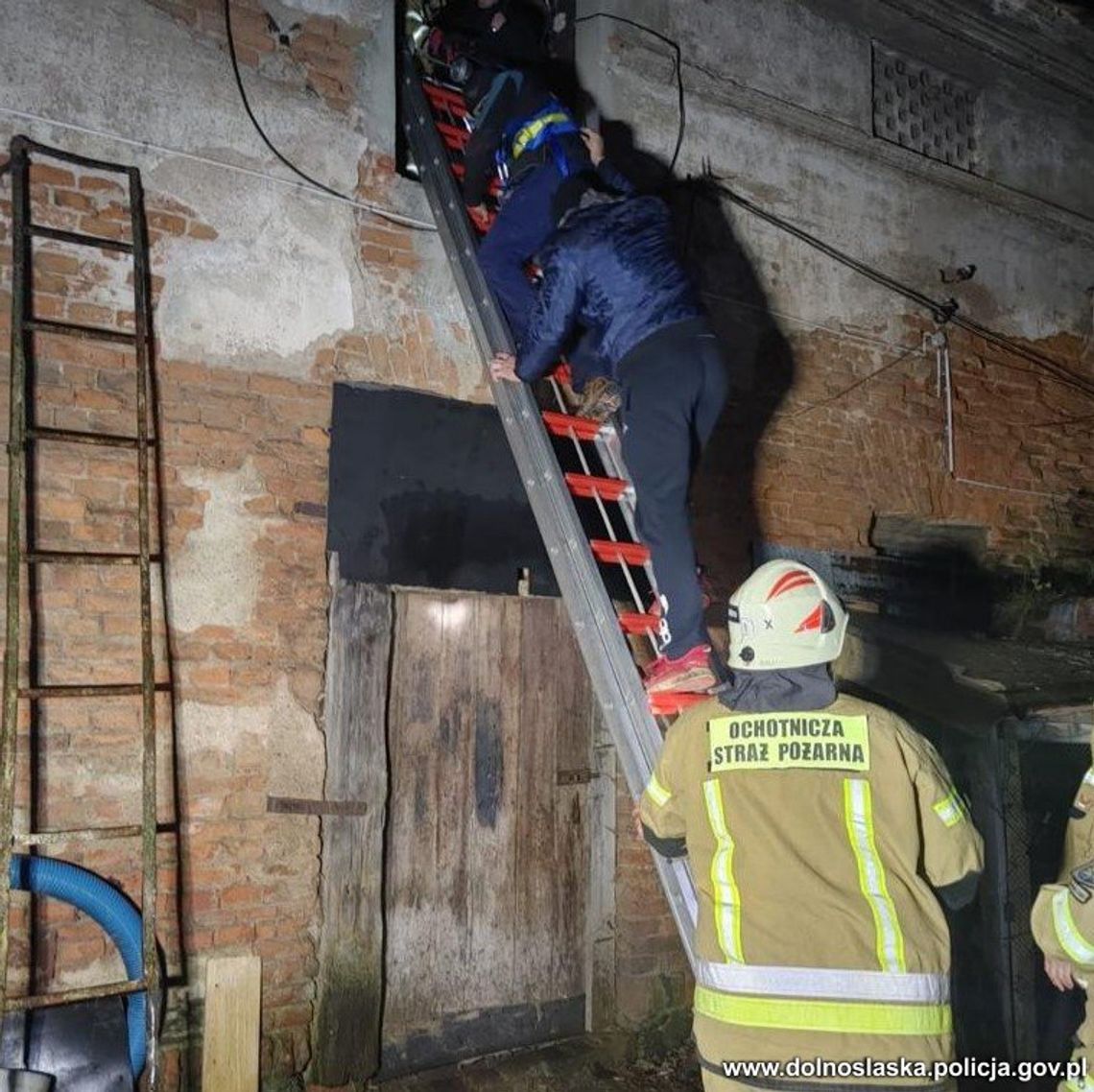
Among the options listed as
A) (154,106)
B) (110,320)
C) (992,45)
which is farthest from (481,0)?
(992,45)

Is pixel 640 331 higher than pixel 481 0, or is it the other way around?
pixel 481 0

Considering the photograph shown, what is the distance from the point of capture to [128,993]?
10.9 feet

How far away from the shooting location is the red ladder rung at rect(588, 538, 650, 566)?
310 cm

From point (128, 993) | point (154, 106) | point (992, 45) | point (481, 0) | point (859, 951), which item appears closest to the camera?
point (859, 951)

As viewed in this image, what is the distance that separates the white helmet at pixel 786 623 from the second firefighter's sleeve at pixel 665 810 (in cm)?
30

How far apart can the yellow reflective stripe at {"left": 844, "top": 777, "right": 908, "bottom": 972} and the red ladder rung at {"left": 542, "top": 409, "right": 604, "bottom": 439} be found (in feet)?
6.02

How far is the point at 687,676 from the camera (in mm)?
2723

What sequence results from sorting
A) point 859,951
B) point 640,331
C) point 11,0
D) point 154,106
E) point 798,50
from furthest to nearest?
point 798,50
point 154,106
point 11,0
point 640,331
point 859,951

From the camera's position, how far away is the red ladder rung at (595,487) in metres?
3.23

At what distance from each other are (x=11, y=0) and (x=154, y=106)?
0.60m

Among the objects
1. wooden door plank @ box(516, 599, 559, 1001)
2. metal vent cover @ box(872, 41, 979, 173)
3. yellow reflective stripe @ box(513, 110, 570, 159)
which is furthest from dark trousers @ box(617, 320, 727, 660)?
metal vent cover @ box(872, 41, 979, 173)

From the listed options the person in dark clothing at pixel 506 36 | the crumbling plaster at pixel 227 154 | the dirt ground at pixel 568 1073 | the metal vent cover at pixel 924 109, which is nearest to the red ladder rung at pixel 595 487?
the crumbling plaster at pixel 227 154

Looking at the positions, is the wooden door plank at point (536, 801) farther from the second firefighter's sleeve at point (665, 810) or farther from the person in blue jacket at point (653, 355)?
the second firefighter's sleeve at point (665, 810)

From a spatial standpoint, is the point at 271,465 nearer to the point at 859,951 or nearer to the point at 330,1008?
the point at 330,1008
